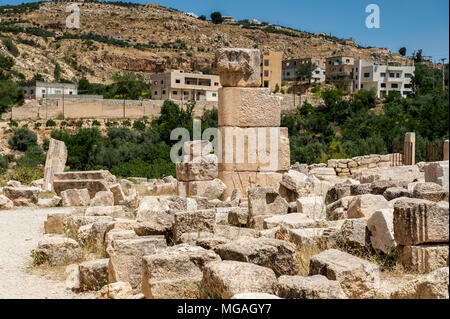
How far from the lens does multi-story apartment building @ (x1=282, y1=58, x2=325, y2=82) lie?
238 ft

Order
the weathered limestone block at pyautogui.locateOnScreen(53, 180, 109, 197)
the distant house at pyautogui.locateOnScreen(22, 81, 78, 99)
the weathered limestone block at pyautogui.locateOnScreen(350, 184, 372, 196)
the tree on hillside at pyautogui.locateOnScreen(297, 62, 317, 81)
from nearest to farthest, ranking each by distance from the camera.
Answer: the weathered limestone block at pyautogui.locateOnScreen(350, 184, 372, 196) < the weathered limestone block at pyautogui.locateOnScreen(53, 180, 109, 197) < the distant house at pyautogui.locateOnScreen(22, 81, 78, 99) < the tree on hillside at pyautogui.locateOnScreen(297, 62, 317, 81)

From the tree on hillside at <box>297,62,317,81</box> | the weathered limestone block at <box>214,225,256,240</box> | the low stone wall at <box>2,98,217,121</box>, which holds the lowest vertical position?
the weathered limestone block at <box>214,225,256,240</box>

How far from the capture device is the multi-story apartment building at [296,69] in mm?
72562

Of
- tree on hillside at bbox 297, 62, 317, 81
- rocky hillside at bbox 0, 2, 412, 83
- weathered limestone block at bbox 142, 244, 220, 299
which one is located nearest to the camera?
weathered limestone block at bbox 142, 244, 220, 299

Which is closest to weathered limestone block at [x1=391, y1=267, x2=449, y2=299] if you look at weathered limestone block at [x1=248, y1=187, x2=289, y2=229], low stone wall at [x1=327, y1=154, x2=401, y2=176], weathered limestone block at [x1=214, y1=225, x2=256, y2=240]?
weathered limestone block at [x1=214, y1=225, x2=256, y2=240]

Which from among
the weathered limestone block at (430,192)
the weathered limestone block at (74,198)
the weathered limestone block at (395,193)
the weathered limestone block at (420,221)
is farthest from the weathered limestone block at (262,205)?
the weathered limestone block at (74,198)

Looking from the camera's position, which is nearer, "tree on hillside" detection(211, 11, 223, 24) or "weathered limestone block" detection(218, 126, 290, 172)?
"weathered limestone block" detection(218, 126, 290, 172)

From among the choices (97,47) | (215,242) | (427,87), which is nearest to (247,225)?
(215,242)

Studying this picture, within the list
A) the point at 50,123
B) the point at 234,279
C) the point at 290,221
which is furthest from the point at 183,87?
the point at 234,279

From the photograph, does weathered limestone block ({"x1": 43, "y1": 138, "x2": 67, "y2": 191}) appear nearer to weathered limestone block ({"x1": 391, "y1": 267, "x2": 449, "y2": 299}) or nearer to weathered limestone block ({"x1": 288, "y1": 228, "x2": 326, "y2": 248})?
weathered limestone block ({"x1": 288, "y1": 228, "x2": 326, "y2": 248})

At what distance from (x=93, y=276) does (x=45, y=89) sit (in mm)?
53489

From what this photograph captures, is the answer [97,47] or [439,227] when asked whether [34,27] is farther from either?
[439,227]

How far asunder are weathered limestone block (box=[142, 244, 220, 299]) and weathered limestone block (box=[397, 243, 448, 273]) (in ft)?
5.67

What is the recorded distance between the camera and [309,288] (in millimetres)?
3412
